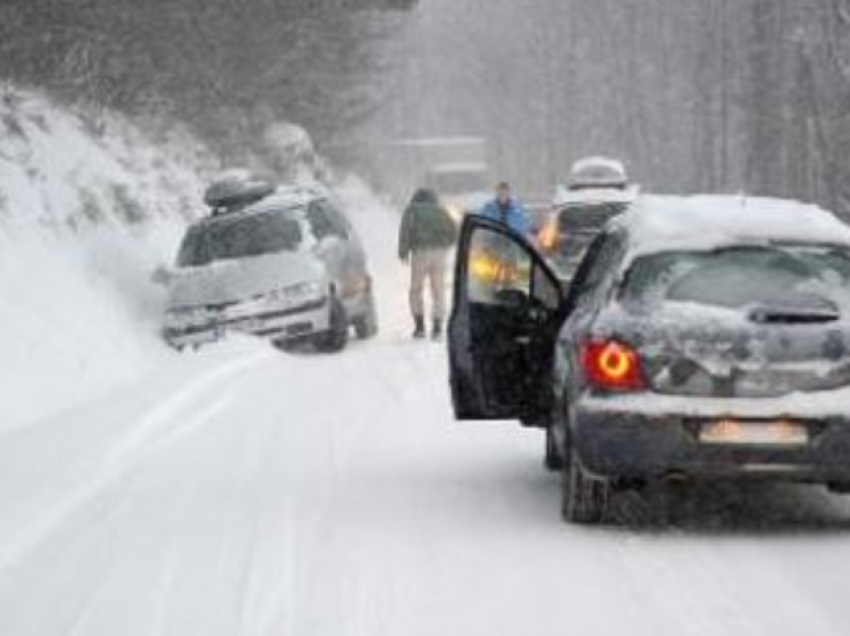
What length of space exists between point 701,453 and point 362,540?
1.82 m

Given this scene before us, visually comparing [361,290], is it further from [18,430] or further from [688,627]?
[688,627]

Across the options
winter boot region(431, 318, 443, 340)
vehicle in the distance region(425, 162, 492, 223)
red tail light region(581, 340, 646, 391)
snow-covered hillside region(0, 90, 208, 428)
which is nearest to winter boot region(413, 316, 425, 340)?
winter boot region(431, 318, 443, 340)

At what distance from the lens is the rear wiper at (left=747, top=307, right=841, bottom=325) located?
1025 cm

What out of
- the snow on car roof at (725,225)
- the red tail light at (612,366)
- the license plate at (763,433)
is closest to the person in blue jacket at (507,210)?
the snow on car roof at (725,225)

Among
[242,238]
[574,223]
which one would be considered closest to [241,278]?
[242,238]

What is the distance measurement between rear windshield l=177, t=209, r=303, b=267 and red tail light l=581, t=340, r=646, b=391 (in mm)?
13743

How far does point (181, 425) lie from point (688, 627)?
830 cm

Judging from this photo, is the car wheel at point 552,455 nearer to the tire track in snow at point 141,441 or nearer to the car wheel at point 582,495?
the car wheel at point 582,495

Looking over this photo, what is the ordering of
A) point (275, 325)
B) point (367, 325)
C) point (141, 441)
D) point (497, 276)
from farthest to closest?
point (367, 325) → point (275, 325) → point (141, 441) → point (497, 276)

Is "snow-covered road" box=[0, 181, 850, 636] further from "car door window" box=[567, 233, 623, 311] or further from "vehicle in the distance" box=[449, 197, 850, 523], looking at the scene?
"car door window" box=[567, 233, 623, 311]

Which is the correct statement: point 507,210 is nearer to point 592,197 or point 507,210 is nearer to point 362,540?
point 592,197

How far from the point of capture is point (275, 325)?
2327 centimetres

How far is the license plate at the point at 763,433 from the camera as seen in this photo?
10.1 meters

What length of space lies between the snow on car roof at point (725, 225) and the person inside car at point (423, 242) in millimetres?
13240
